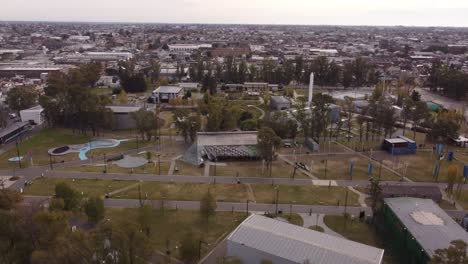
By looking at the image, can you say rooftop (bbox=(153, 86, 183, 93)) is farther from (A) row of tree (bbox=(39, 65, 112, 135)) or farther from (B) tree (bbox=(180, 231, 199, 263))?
(B) tree (bbox=(180, 231, 199, 263))

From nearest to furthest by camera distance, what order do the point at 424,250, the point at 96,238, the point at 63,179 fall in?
1. the point at 96,238
2. the point at 424,250
3. the point at 63,179

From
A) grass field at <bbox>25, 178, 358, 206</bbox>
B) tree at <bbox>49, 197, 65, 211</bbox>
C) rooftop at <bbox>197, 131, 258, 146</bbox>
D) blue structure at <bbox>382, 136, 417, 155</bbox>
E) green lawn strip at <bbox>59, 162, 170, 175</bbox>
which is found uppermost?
tree at <bbox>49, 197, 65, 211</bbox>

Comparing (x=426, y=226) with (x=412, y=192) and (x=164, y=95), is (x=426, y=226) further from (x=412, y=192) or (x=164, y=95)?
(x=164, y=95)

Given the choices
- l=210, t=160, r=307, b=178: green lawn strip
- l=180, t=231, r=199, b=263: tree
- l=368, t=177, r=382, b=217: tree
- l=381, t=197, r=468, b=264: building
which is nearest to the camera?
l=180, t=231, r=199, b=263: tree

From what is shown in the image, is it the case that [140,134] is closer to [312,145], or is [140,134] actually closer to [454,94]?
[312,145]

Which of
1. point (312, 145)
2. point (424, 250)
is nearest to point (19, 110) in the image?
point (312, 145)

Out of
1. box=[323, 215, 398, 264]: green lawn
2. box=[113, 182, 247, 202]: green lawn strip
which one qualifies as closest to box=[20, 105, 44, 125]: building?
box=[113, 182, 247, 202]: green lawn strip

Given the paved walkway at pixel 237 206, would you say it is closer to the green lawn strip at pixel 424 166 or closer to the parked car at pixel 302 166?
the parked car at pixel 302 166

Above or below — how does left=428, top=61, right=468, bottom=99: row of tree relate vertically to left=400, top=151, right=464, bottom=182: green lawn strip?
above
